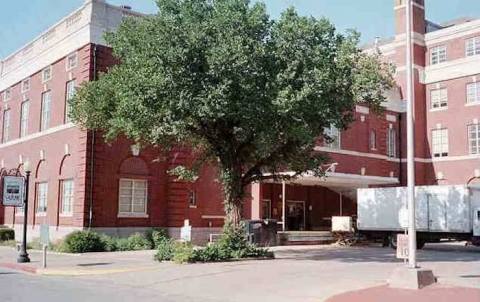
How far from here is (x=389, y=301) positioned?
12945 mm

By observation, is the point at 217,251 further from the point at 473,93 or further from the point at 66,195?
the point at 473,93

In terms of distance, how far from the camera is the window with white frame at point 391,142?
4791cm

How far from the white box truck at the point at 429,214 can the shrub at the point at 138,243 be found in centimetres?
1229

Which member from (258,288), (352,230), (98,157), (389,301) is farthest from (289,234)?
(389,301)

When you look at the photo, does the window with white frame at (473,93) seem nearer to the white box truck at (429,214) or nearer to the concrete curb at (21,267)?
the white box truck at (429,214)

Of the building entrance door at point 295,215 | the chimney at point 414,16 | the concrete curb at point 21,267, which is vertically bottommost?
the concrete curb at point 21,267

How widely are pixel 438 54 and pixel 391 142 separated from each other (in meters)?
8.51

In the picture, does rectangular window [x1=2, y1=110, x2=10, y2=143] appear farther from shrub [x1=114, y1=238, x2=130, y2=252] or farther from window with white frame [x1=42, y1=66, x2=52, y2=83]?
shrub [x1=114, y1=238, x2=130, y2=252]

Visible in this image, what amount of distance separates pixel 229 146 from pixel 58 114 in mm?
14212

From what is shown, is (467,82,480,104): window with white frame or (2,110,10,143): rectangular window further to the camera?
(467,82,480,104): window with white frame

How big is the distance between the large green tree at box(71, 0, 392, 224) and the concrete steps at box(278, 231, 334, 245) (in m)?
11.6

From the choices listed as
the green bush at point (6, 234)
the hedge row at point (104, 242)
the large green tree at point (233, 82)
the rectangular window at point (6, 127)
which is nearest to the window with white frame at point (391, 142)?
the hedge row at point (104, 242)

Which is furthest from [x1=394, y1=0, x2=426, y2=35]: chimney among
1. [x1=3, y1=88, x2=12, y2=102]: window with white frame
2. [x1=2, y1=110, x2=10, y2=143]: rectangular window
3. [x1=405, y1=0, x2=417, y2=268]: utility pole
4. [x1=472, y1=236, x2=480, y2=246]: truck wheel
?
[x1=405, y1=0, x2=417, y2=268]: utility pole

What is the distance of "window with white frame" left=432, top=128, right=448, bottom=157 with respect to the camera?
160 feet
